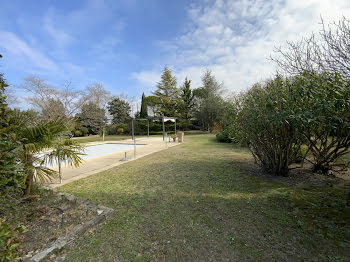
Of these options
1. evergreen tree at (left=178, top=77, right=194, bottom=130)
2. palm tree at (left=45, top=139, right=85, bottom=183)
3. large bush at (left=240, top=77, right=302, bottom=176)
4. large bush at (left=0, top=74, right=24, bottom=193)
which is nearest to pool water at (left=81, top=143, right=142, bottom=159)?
palm tree at (left=45, top=139, right=85, bottom=183)

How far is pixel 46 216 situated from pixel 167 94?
23979 millimetres

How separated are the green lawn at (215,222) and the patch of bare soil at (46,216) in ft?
1.17

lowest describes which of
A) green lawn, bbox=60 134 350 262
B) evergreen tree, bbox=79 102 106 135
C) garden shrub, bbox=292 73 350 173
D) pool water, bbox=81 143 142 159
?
pool water, bbox=81 143 142 159

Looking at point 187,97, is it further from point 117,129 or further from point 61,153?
point 61,153

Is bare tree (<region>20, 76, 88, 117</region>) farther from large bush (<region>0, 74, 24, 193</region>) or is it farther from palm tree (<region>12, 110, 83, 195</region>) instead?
large bush (<region>0, 74, 24, 193</region>)

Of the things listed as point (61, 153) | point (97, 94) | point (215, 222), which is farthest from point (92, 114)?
point (215, 222)

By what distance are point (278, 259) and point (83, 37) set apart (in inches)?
464

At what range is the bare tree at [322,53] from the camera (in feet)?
11.2

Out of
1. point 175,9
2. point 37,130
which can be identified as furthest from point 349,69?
point 175,9

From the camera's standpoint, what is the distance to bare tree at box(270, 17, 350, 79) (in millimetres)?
3412

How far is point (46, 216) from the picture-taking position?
8.02 ft

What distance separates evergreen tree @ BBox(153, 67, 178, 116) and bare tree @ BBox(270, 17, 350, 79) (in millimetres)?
20605

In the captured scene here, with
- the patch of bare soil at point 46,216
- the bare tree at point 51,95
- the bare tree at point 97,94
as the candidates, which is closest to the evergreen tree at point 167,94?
the bare tree at point 97,94

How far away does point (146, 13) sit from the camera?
28.3 feet
